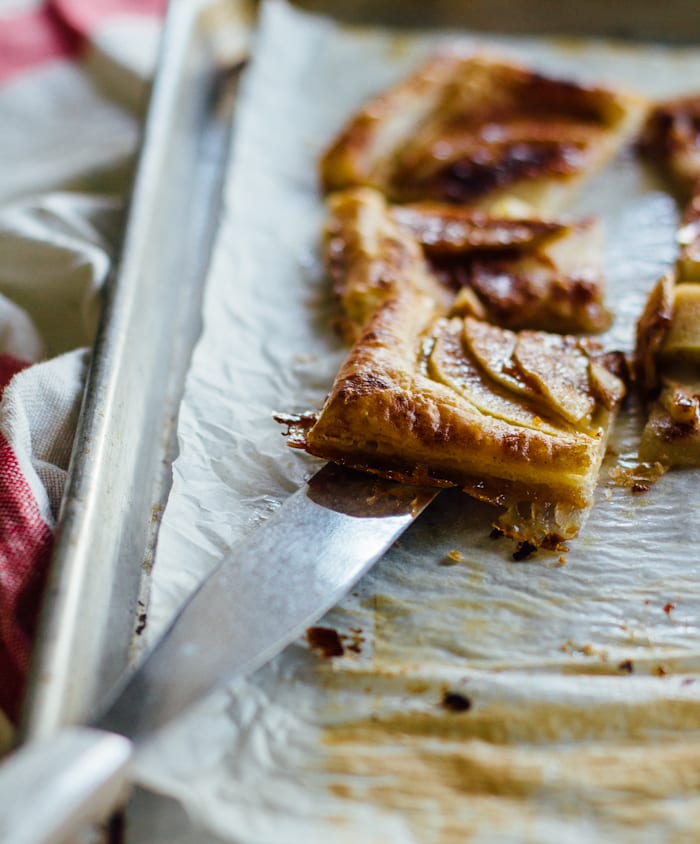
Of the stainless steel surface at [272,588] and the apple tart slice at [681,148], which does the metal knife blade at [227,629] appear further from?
the apple tart slice at [681,148]

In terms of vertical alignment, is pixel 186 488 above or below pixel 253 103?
below

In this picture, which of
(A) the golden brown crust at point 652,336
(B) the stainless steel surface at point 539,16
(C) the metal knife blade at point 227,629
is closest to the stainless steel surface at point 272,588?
(C) the metal knife blade at point 227,629

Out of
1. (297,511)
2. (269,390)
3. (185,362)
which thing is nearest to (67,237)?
(185,362)

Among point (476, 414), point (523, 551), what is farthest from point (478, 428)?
point (523, 551)

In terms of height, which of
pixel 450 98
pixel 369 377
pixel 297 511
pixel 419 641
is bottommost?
pixel 419 641

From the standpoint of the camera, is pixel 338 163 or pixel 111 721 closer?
pixel 111 721

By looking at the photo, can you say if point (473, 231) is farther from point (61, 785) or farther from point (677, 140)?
point (61, 785)

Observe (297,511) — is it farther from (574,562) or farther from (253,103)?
(253,103)

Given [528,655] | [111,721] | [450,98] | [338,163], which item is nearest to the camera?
[111,721]
